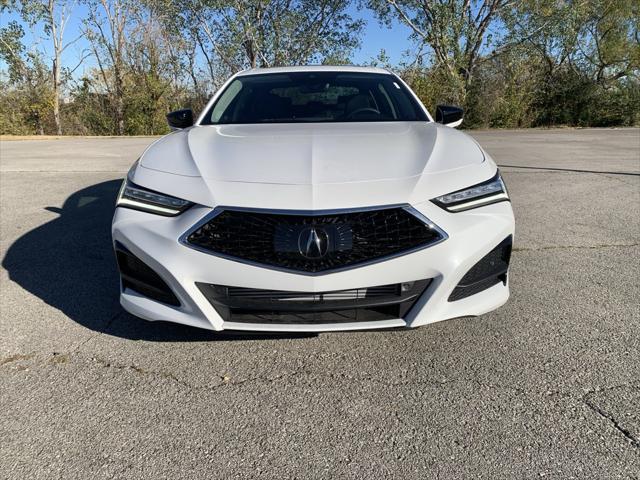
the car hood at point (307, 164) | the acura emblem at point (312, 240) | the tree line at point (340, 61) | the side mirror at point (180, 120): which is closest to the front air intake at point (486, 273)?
the car hood at point (307, 164)

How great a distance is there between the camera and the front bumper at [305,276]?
2033 millimetres

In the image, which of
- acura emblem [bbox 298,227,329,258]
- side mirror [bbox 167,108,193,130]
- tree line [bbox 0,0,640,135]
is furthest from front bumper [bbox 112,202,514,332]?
tree line [bbox 0,0,640,135]

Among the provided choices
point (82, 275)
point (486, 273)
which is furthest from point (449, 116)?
point (82, 275)

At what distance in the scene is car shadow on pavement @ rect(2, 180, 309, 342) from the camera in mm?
2654

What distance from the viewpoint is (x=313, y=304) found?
2.08 metres

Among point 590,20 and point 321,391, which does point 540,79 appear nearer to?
point 590,20

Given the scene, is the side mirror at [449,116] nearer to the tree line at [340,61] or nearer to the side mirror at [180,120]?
the side mirror at [180,120]

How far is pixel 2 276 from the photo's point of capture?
3529mm

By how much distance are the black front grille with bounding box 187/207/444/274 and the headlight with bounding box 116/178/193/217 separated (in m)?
0.18

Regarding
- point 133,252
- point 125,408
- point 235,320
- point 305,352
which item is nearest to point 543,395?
point 305,352

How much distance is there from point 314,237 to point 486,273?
0.87 meters

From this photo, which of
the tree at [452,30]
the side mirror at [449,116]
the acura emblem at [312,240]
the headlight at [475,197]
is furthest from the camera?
the tree at [452,30]

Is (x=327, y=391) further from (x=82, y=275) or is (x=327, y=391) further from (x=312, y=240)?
(x=82, y=275)

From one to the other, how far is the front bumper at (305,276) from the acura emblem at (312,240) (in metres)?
0.12
